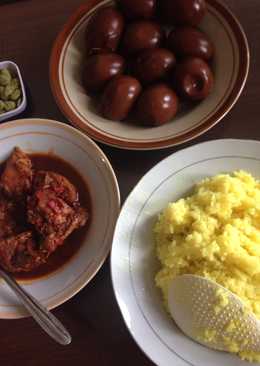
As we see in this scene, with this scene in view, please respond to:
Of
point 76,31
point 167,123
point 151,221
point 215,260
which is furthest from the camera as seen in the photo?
point 76,31

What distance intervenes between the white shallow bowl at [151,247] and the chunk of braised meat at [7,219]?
0.35 m

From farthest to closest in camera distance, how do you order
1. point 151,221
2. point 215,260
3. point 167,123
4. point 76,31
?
point 76,31 → point 167,123 → point 151,221 → point 215,260

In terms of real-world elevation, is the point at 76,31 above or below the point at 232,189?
above

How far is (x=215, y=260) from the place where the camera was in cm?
119

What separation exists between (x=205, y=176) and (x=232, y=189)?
0.11 meters

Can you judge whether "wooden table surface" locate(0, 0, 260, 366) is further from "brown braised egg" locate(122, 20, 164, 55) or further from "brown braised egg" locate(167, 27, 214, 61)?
"brown braised egg" locate(122, 20, 164, 55)

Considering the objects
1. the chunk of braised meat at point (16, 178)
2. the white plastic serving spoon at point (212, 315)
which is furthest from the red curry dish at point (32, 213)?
the white plastic serving spoon at point (212, 315)

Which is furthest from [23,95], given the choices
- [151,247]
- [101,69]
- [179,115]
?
[151,247]

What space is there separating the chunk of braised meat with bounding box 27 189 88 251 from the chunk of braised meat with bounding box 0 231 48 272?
0.04m

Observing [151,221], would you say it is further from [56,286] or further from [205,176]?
[56,286]

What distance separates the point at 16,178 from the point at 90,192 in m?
0.23

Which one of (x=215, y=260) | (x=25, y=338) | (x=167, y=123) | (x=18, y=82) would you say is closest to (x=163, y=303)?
(x=215, y=260)

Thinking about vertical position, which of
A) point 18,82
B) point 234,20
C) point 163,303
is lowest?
Answer: point 163,303

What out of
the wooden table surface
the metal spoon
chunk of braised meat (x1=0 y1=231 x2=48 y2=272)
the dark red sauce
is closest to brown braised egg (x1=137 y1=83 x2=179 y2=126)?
the wooden table surface
